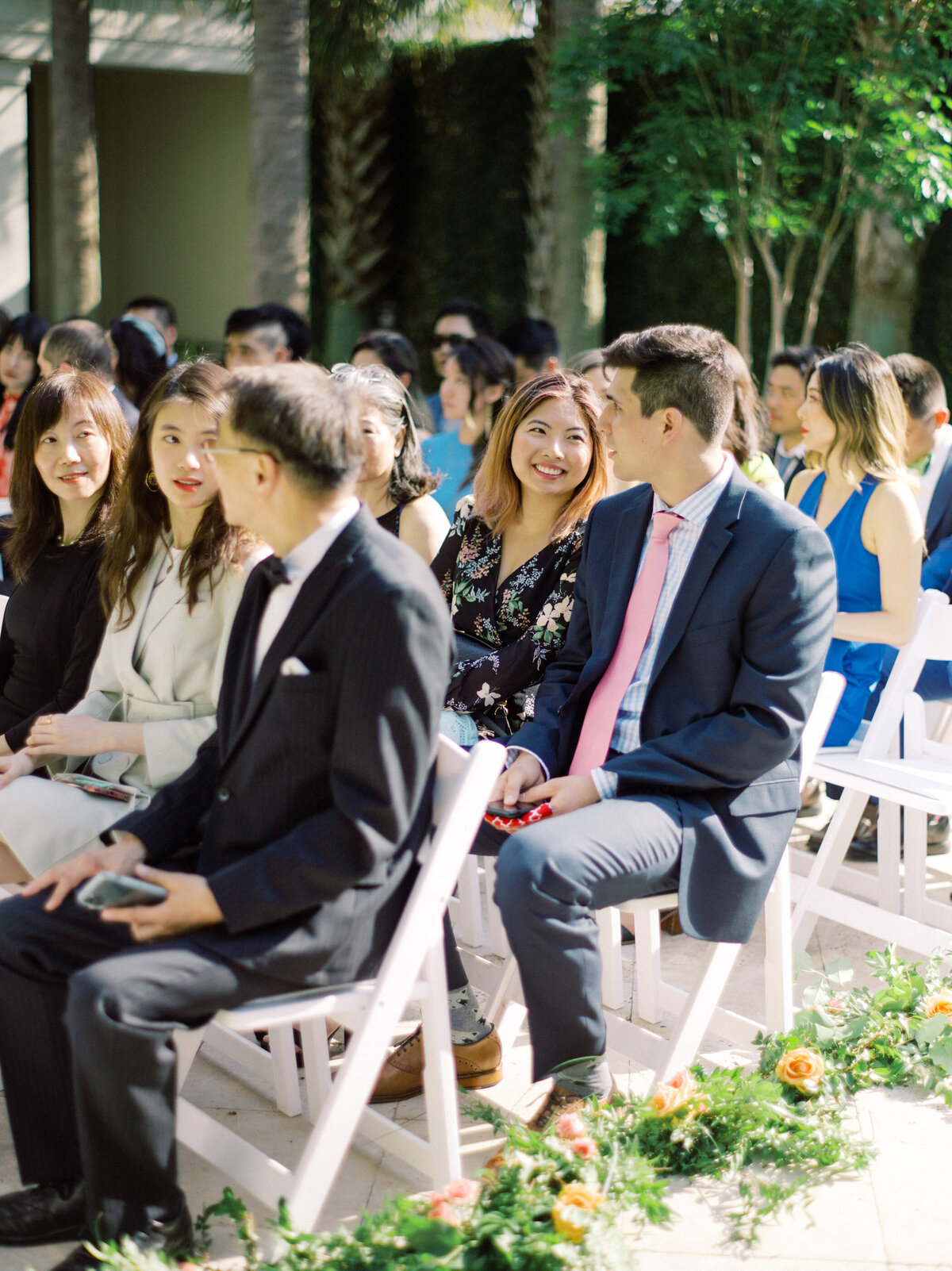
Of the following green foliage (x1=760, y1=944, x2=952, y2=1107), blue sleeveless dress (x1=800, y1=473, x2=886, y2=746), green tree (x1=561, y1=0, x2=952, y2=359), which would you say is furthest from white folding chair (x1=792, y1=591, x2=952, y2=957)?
green tree (x1=561, y1=0, x2=952, y2=359)

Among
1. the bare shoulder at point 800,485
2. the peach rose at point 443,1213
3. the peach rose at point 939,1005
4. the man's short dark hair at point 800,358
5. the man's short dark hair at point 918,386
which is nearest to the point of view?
the peach rose at point 443,1213

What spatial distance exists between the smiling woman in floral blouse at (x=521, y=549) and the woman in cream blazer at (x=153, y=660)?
0.72 metres

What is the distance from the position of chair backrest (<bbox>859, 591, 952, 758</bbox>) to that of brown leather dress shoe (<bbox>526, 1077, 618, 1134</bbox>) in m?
1.59

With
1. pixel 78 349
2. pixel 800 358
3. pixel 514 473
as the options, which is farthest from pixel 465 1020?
pixel 800 358

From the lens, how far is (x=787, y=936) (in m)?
3.11

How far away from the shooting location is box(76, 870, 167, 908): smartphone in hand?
2195 millimetres

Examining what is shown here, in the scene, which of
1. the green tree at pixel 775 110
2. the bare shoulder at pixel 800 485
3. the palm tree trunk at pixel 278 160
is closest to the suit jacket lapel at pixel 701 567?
the bare shoulder at pixel 800 485

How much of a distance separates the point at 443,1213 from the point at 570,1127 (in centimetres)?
34

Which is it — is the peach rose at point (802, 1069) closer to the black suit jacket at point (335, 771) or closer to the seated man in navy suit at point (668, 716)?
the seated man in navy suit at point (668, 716)

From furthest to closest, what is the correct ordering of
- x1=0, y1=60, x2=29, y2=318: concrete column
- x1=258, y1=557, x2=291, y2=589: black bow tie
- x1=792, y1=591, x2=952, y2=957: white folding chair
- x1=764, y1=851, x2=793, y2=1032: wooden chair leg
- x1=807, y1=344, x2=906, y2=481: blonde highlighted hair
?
x1=0, y1=60, x2=29, y2=318: concrete column < x1=807, y1=344, x2=906, y2=481: blonde highlighted hair < x1=792, y1=591, x2=952, y2=957: white folding chair < x1=764, y1=851, x2=793, y2=1032: wooden chair leg < x1=258, y1=557, x2=291, y2=589: black bow tie

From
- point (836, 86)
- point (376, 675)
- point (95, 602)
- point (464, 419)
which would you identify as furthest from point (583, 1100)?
point (836, 86)

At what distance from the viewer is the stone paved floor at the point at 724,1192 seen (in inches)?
97.2

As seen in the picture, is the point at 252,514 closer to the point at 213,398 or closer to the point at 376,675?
the point at 376,675

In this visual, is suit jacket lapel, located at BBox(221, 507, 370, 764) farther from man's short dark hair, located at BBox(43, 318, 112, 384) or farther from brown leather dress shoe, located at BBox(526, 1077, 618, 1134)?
man's short dark hair, located at BBox(43, 318, 112, 384)
